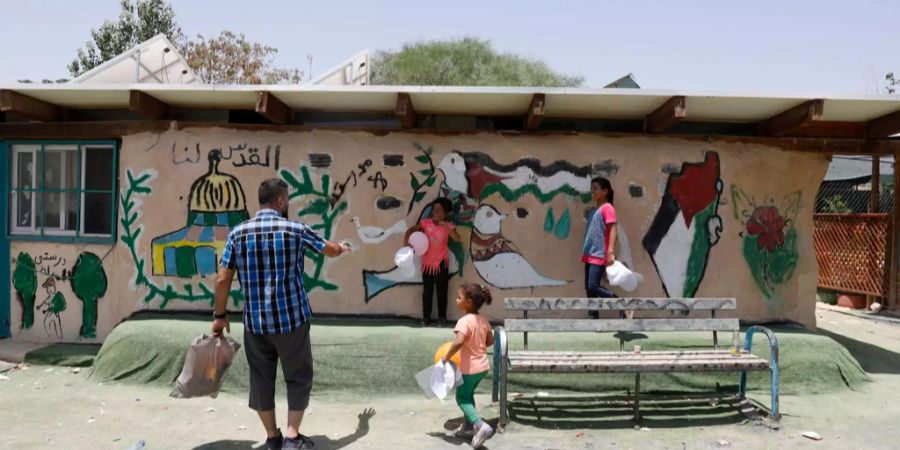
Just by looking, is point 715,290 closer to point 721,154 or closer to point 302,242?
point 721,154

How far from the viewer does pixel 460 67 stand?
114 feet

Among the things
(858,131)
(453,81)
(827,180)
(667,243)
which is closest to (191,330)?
(667,243)

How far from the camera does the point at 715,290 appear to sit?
7.68 meters

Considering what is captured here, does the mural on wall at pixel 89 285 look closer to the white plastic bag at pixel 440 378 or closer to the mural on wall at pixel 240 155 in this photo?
the mural on wall at pixel 240 155

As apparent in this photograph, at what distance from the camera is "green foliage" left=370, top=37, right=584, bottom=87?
33906mm

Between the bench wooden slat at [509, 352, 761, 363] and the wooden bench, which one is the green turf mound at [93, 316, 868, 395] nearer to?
the wooden bench

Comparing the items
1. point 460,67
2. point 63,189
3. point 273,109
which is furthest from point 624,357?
point 460,67

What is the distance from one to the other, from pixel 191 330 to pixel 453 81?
28.0 m

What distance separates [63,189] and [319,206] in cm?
297

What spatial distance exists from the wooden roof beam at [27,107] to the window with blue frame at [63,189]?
354 millimetres

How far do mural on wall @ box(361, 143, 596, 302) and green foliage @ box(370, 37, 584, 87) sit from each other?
26.2 meters

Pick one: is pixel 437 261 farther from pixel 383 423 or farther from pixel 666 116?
pixel 666 116

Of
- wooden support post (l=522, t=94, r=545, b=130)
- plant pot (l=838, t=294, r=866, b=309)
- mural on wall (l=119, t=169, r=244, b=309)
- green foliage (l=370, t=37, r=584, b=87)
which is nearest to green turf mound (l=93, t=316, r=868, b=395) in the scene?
mural on wall (l=119, t=169, r=244, b=309)

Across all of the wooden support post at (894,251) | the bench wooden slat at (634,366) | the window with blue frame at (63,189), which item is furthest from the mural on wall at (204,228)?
the wooden support post at (894,251)
